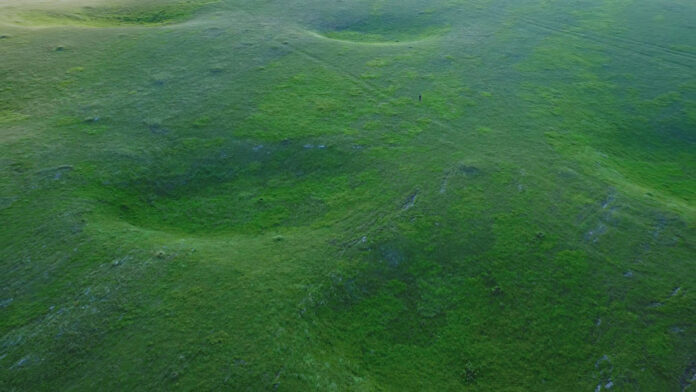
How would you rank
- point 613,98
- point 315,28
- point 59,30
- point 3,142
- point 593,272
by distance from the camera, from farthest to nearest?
point 315,28, point 59,30, point 613,98, point 3,142, point 593,272

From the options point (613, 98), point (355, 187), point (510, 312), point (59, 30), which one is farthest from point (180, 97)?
point (613, 98)

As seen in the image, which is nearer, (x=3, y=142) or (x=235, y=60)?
(x=3, y=142)

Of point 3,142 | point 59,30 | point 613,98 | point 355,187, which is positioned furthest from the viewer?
point 59,30

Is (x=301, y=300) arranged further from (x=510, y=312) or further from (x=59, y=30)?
(x=59, y=30)

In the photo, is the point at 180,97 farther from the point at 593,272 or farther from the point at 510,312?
the point at 593,272

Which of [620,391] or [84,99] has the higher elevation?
[84,99]

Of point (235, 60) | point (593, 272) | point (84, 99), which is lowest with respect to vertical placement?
point (593, 272)
